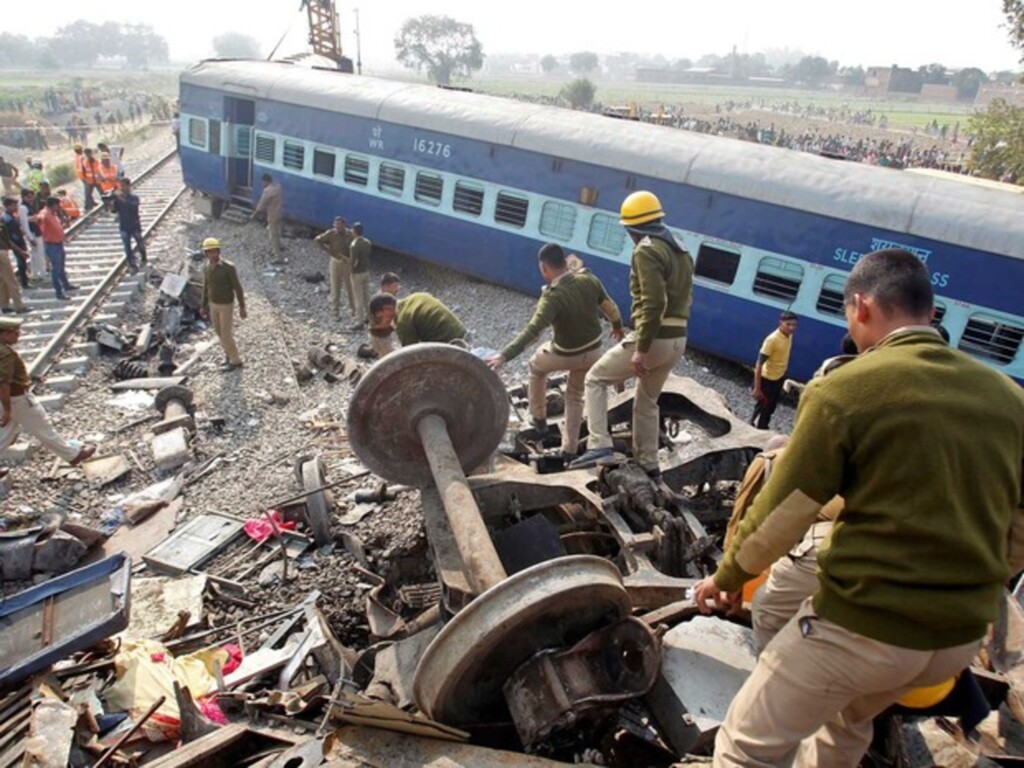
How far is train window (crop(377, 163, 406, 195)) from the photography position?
44.0 feet

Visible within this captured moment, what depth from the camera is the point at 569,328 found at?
234 inches

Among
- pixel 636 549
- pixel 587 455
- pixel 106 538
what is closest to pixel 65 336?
pixel 106 538

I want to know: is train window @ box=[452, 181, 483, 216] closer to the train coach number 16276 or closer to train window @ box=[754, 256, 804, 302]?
the train coach number 16276

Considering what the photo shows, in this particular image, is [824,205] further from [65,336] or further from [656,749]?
A: [65,336]

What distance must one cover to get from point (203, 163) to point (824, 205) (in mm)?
14078

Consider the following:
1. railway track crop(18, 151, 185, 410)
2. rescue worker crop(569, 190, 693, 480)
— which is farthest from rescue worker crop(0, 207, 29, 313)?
rescue worker crop(569, 190, 693, 480)

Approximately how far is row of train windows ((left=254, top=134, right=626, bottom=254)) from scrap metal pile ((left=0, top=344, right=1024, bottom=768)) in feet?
17.0

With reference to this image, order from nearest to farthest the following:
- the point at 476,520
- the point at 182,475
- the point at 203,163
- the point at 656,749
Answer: the point at 656,749 → the point at 476,520 → the point at 182,475 → the point at 203,163

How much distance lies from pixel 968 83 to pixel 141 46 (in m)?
175

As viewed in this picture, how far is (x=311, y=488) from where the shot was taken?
6312 mm

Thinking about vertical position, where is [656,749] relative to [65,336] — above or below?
above

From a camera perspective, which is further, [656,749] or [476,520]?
[476,520]

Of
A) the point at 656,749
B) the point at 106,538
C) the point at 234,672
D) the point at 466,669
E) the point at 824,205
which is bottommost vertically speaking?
the point at 106,538

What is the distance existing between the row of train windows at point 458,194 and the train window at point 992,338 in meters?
4.78
